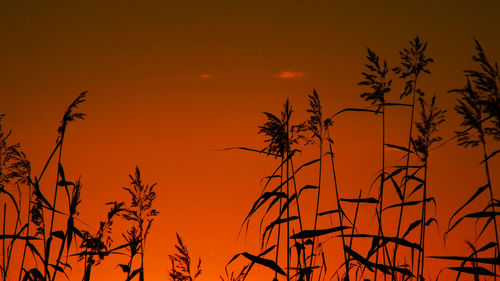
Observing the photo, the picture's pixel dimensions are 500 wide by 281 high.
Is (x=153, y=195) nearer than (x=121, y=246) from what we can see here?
No

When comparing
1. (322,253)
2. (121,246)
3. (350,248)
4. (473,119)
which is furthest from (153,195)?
(473,119)

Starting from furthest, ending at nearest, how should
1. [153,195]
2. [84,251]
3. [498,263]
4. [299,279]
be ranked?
[153,195] → [84,251] → [299,279] → [498,263]

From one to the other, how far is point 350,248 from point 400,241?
30cm

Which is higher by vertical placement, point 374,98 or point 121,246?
point 374,98

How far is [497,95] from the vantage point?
3.36 meters

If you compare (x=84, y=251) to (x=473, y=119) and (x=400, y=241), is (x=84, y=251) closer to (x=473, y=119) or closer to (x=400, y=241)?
(x=400, y=241)

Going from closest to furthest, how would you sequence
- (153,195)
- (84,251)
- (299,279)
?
1. (299,279)
2. (84,251)
3. (153,195)

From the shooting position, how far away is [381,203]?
3.76m

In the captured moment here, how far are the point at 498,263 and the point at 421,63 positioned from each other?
173cm

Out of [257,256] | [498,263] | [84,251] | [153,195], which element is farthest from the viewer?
[153,195]

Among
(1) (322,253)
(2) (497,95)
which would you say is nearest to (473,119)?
(2) (497,95)

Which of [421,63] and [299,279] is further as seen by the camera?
[421,63]

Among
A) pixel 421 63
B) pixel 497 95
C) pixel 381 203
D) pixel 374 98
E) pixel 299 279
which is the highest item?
pixel 421 63

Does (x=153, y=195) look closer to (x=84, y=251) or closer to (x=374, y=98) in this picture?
(x=84, y=251)
